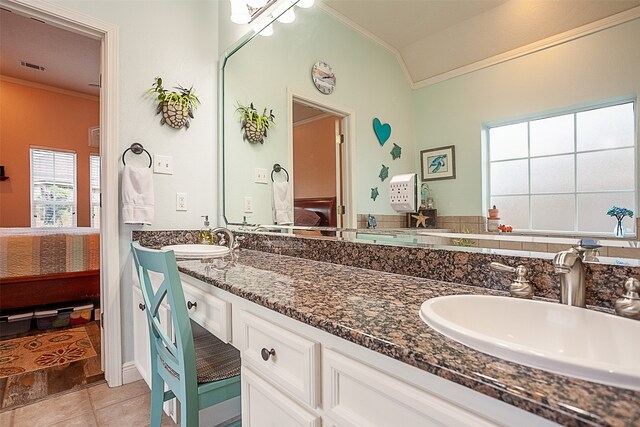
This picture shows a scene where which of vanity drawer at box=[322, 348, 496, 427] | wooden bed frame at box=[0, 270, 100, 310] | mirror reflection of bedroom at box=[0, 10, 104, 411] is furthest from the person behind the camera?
wooden bed frame at box=[0, 270, 100, 310]

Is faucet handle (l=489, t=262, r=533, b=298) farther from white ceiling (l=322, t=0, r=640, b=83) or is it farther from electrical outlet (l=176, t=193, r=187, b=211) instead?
electrical outlet (l=176, t=193, r=187, b=211)

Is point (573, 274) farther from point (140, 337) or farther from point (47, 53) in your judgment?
point (47, 53)

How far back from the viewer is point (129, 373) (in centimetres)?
200

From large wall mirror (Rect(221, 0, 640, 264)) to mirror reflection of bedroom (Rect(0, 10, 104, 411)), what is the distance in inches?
81.4

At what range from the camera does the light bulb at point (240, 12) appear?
214 cm

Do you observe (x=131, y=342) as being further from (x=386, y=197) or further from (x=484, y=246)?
(x=484, y=246)

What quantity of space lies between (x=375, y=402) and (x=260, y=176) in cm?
167

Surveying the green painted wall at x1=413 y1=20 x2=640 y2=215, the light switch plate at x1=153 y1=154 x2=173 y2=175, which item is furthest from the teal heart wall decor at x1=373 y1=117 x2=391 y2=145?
the light switch plate at x1=153 y1=154 x2=173 y2=175

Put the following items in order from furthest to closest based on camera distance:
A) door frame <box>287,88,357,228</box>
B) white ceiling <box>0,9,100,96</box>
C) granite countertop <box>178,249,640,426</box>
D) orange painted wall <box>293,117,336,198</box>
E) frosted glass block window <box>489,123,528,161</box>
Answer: white ceiling <box>0,9,100,96</box> < orange painted wall <box>293,117,336,198</box> < door frame <box>287,88,357,228</box> < frosted glass block window <box>489,123,528,161</box> < granite countertop <box>178,249,640,426</box>

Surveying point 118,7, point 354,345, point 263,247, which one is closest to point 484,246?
point 354,345

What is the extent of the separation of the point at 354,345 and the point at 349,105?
39.9 inches

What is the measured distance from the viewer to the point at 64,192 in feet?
16.6

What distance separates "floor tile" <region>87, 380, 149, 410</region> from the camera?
1785mm

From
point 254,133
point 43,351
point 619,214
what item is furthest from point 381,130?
point 43,351
